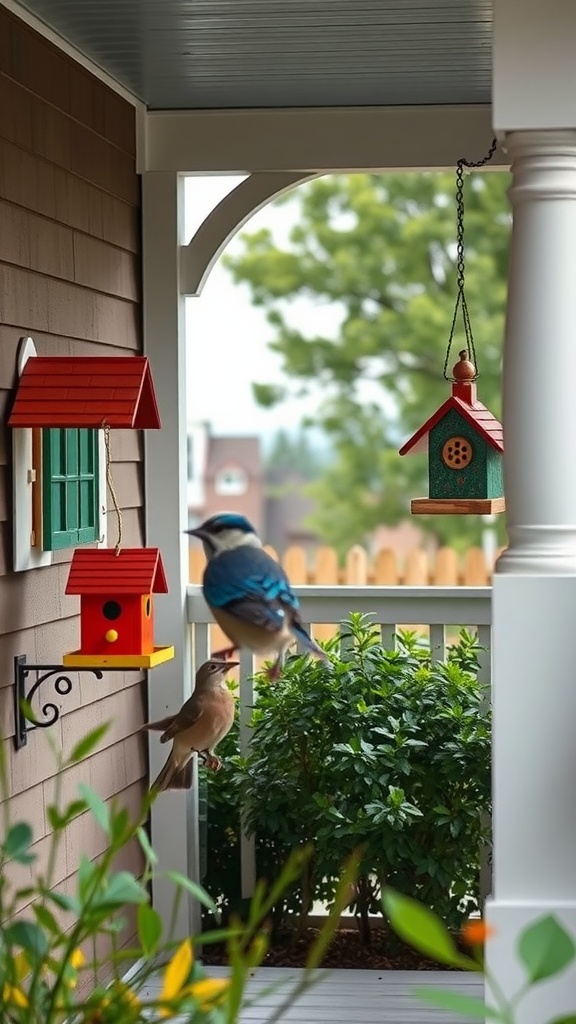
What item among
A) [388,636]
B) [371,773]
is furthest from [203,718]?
[388,636]

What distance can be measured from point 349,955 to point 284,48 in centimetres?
262

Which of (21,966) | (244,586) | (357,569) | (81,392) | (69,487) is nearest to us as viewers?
(21,966)

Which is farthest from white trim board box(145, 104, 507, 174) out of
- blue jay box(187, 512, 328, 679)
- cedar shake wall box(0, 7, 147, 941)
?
blue jay box(187, 512, 328, 679)

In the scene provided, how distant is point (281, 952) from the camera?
436 cm

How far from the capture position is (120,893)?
1244 mm

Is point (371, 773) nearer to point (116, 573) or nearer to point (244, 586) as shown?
point (116, 573)

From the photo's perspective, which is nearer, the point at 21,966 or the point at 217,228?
the point at 21,966

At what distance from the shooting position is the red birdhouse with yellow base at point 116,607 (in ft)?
10.7

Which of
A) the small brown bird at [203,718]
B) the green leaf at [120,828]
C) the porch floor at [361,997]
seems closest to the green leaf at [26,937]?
the green leaf at [120,828]

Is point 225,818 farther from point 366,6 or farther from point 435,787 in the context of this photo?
point 366,6

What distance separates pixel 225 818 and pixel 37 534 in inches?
61.3

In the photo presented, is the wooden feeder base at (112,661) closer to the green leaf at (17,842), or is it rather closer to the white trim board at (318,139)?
the white trim board at (318,139)

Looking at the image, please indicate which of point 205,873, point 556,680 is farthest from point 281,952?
point 556,680

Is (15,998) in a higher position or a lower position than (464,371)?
lower
